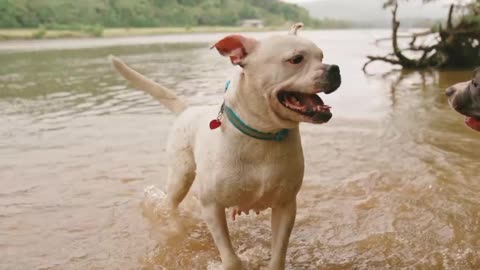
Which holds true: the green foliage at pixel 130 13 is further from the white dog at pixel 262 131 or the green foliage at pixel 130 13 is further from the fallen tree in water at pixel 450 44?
the white dog at pixel 262 131

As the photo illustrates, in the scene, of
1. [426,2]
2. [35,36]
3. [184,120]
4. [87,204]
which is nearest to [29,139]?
[87,204]

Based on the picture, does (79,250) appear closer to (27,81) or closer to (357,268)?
(357,268)

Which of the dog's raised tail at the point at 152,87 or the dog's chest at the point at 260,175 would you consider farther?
the dog's raised tail at the point at 152,87

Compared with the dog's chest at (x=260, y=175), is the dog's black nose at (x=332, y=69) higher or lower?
higher

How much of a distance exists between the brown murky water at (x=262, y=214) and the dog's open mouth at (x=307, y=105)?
1759 millimetres

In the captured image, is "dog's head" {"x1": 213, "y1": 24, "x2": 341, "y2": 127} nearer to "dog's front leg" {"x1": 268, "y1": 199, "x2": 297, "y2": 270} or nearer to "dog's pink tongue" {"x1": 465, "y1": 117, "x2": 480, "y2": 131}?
"dog's front leg" {"x1": 268, "y1": 199, "x2": 297, "y2": 270}

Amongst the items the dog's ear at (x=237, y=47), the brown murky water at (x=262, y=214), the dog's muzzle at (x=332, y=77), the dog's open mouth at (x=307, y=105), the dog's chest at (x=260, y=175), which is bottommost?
the brown murky water at (x=262, y=214)

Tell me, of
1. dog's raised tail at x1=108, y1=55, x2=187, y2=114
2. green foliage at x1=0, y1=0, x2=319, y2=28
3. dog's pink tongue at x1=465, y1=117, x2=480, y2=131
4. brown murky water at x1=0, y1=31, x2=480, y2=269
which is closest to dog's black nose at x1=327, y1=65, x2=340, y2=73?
dog's pink tongue at x1=465, y1=117, x2=480, y2=131

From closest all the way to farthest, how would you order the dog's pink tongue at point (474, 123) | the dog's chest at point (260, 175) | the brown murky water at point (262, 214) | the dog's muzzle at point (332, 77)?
the dog's muzzle at point (332, 77), the dog's chest at point (260, 175), the dog's pink tongue at point (474, 123), the brown murky water at point (262, 214)

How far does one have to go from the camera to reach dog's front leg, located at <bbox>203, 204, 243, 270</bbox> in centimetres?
395

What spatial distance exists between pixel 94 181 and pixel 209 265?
286 centimetres

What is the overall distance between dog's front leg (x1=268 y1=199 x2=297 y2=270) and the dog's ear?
1.14 metres

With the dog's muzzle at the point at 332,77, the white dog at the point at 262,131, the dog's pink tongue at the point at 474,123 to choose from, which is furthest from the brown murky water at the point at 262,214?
the dog's muzzle at the point at 332,77

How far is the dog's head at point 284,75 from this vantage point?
10.8 feet
